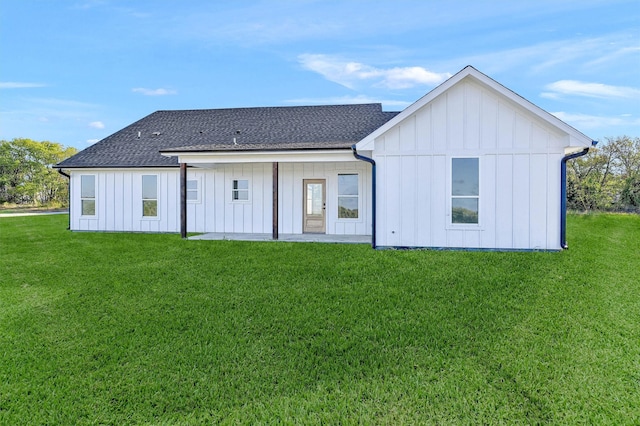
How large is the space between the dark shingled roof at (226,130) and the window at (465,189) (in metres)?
4.34

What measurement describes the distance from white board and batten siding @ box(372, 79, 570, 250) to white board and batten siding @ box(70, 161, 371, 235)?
9.82 feet

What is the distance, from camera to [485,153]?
9336mm

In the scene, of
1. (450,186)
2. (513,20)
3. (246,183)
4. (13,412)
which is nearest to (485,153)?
(450,186)

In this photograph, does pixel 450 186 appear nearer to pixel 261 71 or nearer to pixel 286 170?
pixel 286 170

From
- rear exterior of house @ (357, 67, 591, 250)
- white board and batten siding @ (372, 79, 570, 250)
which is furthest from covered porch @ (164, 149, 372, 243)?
rear exterior of house @ (357, 67, 591, 250)

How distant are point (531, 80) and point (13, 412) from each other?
18.4 meters

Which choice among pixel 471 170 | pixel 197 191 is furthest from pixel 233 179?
pixel 471 170

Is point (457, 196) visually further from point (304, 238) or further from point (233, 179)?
point (233, 179)

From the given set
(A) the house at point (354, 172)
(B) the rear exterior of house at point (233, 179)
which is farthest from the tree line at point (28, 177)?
(B) the rear exterior of house at point (233, 179)

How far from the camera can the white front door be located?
43.4 ft

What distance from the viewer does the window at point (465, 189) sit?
9.39m

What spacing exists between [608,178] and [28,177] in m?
46.9

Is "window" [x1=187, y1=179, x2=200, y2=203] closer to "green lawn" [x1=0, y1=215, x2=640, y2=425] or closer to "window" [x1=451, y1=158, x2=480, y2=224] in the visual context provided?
"green lawn" [x1=0, y1=215, x2=640, y2=425]

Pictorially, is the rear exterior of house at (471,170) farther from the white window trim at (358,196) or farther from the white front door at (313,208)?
the white front door at (313,208)
